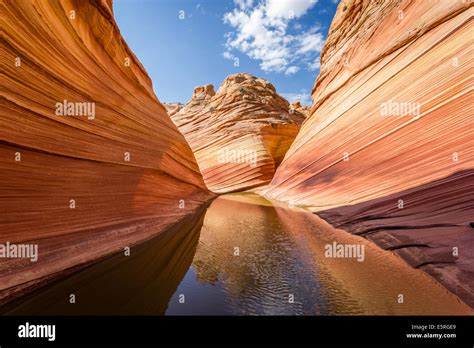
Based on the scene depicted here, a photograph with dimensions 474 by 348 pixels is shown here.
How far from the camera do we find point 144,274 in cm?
373

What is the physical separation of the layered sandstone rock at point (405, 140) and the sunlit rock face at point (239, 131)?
275 inches

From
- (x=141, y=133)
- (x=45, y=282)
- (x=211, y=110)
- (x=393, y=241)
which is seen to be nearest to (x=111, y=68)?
(x=141, y=133)

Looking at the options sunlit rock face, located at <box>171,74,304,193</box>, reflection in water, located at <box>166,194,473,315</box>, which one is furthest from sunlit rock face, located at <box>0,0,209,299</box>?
sunlit rock face, located at <box>171,74,304,193</box>

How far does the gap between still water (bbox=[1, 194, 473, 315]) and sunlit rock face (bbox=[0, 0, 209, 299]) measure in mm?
539

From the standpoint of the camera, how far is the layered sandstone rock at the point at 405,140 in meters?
4.13

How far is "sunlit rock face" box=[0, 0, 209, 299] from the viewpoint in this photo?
3.37 metres

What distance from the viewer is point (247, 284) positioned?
11.0 feet

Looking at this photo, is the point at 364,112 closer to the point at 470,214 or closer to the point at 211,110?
the point at 470,214

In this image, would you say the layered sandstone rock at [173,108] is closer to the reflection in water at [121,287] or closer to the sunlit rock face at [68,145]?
the sunlit rock face at [68,145]

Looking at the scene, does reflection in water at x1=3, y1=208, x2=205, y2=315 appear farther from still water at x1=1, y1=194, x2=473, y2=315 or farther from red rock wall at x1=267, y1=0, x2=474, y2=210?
red rock wall at x1=267, y1=0, x2=474, y2=210

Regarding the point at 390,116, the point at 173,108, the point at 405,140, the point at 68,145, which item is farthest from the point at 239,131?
the point at 68,145

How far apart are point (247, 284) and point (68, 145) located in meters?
3.69

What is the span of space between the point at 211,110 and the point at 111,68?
17.2 meters

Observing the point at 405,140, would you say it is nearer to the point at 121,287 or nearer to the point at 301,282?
the point at 301,282
